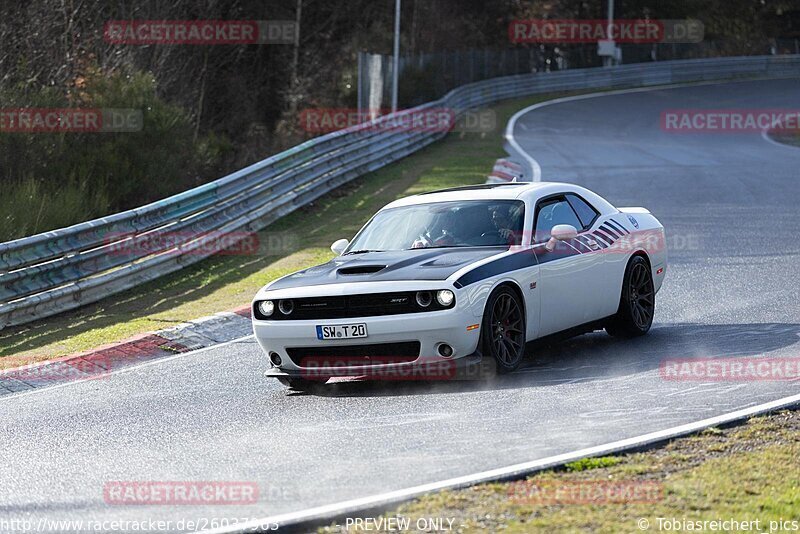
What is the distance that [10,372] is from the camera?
11.1 metres

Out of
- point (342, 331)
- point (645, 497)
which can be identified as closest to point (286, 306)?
point (342, 331)

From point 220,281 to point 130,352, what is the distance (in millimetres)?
4024

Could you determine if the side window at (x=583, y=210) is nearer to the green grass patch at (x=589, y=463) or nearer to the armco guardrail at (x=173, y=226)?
the green grass patch at (x=589, y=463)

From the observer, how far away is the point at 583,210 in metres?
11.2

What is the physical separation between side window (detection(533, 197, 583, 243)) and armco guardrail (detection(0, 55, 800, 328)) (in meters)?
5.94

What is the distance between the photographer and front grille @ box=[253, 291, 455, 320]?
9000 millimetres

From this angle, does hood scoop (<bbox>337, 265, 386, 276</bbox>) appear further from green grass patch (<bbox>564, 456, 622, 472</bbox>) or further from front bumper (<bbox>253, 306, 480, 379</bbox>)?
green grass patch (<bbox>564, 456, 622, 472</bbox>)

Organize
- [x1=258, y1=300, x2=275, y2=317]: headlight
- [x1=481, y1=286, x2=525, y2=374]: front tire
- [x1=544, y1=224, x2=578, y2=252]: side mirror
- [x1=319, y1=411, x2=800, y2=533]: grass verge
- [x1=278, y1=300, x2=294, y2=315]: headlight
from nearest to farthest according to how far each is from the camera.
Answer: [x1=319, y1=411, x2=800, y2=533]: grass verge → [x1=481, y1=286, x2=525, y2=374]: front tire → [x1=278, y1=300, x2=294, y2=315]: headlight → [x1=258, y1=300, x2=275, y2=317]: headlight → [x1=544, y1=224, x2=578, y2=252]: side mirror

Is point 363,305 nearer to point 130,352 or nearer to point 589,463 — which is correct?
point 589,463

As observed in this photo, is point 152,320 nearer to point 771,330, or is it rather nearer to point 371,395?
point 371,395

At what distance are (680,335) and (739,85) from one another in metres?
48.8

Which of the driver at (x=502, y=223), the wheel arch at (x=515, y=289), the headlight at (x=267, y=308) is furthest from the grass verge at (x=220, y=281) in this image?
the wheel arch at (x=515, y=289)

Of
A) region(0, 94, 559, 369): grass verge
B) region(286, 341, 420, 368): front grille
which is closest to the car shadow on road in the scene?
region(286, 341, 420, 368): front grille

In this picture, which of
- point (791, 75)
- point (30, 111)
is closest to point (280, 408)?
point (30, 111)
